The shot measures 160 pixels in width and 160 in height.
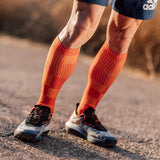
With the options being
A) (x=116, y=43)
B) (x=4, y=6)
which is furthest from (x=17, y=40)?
(x=116, y=43)

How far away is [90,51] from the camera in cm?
707

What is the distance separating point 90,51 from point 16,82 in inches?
135

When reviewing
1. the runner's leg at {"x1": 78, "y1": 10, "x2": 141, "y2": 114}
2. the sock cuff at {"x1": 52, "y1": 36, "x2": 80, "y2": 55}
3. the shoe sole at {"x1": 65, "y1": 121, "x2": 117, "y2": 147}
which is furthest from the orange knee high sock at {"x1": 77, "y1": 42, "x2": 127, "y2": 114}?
the sock cuff at {"x1": 52, "y1": 36, "x2": 80, "y2": 55}

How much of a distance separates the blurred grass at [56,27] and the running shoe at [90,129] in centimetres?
340

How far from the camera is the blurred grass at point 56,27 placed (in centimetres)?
593

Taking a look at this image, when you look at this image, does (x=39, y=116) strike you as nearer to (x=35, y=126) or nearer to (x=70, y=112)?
(x=35, y=126)

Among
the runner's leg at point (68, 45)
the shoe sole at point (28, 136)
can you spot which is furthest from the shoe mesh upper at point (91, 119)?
the shoe sole at point (28, 136)

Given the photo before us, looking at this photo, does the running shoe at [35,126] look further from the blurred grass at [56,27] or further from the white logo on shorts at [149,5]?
the blurred grass at [56,27]

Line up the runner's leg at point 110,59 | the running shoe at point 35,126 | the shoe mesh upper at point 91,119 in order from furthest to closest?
the shoe mesh upper at point 91,119 < the runner's leg at point 110,59 < the running shoe at point 35,126

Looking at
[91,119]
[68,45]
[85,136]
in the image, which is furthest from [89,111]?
[68,45]

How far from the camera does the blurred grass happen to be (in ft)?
19.5

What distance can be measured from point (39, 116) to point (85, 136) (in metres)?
0.36

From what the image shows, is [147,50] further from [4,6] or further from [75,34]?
[4,6]

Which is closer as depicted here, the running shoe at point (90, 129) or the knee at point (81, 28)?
the knee at point (81, 28)
